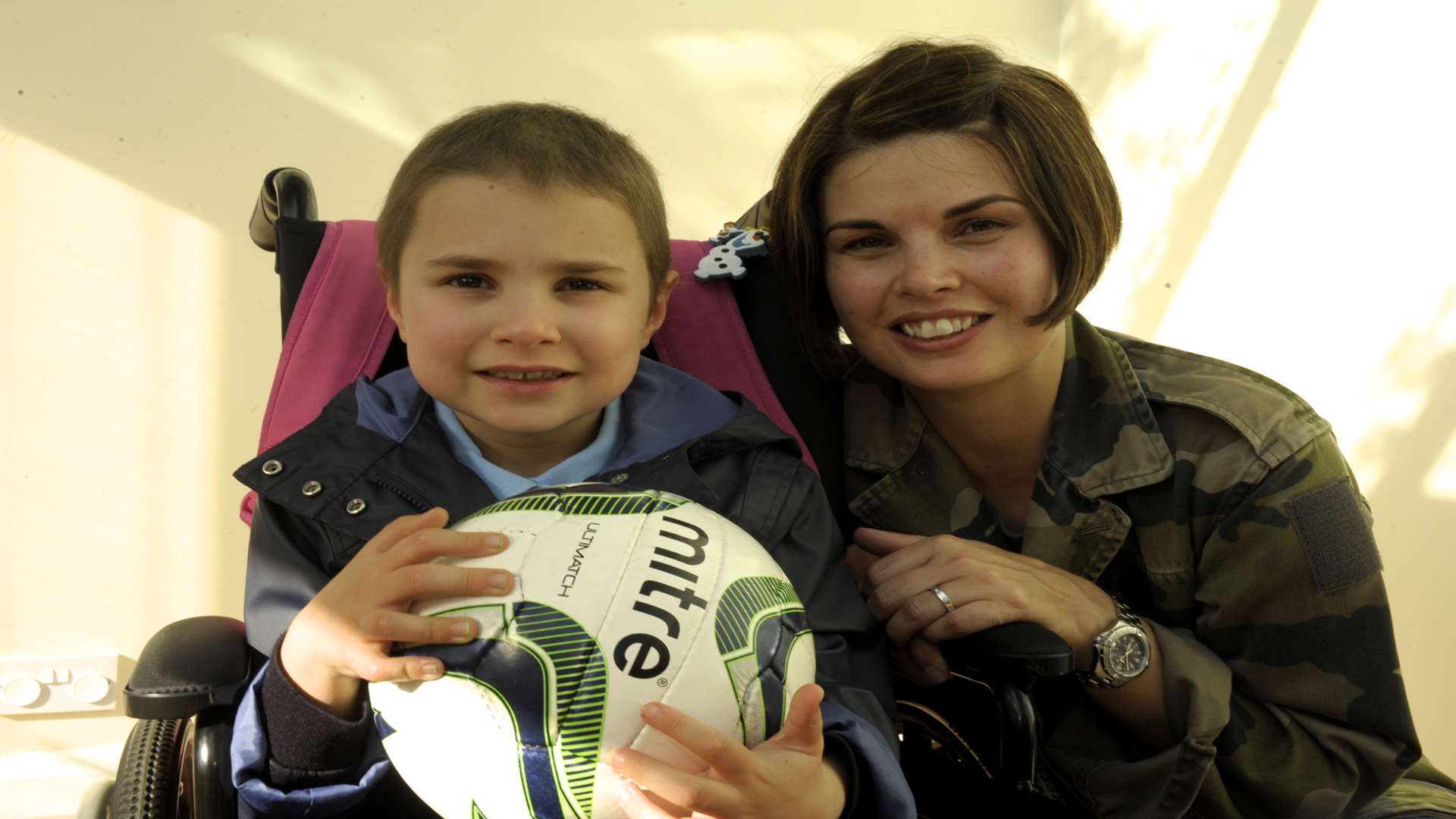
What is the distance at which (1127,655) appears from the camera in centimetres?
141

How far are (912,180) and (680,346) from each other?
48cm

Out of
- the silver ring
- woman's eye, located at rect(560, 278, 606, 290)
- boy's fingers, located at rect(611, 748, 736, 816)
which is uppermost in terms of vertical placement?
woman's eye, located at rect(560, 278, 606, 290)

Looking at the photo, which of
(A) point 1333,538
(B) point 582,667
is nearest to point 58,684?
(B) point 582,667

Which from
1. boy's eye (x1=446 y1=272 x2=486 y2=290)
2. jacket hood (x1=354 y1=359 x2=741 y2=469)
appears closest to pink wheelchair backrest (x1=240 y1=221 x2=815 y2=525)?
jacket hood (x1=354 y1=359 x2=741 y2=469)

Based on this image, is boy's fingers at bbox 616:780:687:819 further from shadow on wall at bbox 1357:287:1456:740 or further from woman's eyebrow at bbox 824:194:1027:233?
shadow on wall at bbox 1357:287:1456:740

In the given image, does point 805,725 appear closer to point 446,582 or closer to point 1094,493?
point 446,582

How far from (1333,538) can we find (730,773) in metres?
0.92

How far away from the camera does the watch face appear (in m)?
1.40

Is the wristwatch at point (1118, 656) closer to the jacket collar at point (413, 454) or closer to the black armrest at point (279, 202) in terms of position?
the jacket collar at point (413, 454)

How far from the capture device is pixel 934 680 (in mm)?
1399

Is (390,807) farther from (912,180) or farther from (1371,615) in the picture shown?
(1371,615)

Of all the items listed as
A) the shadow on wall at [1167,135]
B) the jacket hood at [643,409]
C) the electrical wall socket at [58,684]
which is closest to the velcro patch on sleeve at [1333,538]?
the jacket hood at [643,409]

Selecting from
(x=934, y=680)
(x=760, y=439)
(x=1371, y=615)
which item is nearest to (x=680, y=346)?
(x=760, y=439)

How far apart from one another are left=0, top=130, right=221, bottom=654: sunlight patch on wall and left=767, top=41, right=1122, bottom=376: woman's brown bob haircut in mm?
1714
